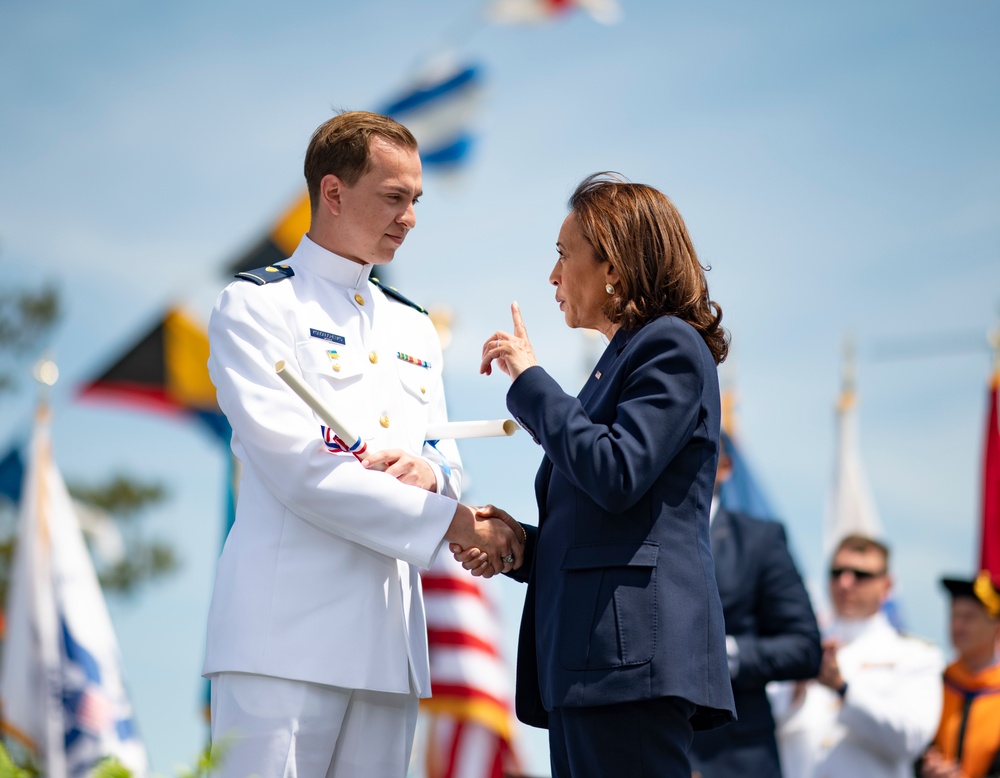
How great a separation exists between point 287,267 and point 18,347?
41.1 feet

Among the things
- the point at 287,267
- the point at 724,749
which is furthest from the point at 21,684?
the point at 287,267

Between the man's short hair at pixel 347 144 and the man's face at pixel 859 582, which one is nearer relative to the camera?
the man's short hair at pixel 347 144

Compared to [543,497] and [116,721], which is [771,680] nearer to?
[543,497]

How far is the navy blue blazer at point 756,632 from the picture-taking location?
4391 millimetres

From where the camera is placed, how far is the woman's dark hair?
2.80 metres

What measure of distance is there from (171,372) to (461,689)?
3.10 m

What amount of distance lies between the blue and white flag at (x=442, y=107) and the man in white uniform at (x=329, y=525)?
268 inches

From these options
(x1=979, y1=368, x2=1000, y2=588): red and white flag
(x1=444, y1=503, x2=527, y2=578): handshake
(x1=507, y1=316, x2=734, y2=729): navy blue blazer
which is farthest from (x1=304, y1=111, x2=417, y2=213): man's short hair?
→ (x1=979, y1=368, x2=1000, y2=588): red and white flag

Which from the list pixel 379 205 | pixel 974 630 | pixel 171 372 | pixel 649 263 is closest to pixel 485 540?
pixel 649 263

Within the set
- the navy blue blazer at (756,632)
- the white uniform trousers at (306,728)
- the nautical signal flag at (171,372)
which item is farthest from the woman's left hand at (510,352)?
the nautical signal flag at (171,372)

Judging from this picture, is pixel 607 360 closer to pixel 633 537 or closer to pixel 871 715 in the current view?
pixel 633 537

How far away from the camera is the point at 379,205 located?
10.2 ft

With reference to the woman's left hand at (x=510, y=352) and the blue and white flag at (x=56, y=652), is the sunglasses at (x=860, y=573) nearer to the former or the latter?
the woman's left hand at (x=510, y=352)

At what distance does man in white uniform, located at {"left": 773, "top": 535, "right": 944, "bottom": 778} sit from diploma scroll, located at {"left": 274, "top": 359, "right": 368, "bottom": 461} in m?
3.32
